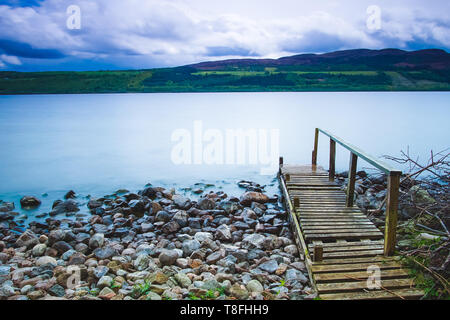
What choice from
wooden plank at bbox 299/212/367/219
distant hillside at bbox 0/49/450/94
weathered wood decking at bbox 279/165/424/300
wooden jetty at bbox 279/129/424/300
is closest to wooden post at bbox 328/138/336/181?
weathered wood decking at bbox 279/165/424/300

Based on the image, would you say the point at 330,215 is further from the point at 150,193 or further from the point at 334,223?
the point at 150,193

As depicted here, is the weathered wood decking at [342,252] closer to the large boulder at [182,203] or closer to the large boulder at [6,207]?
the large boulder at [182,203]

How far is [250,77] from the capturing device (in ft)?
296

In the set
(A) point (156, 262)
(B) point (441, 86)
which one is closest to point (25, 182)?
(A) point (156, 262)

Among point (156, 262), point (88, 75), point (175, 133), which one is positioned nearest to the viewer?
point (156, 262)

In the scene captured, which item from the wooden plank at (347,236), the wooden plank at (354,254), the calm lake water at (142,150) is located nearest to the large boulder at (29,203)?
the calm lake water at (142,150)

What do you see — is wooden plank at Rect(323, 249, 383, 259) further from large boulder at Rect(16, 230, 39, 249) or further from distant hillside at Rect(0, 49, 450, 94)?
distant hillside at Rect(0, 49, 450, 94)

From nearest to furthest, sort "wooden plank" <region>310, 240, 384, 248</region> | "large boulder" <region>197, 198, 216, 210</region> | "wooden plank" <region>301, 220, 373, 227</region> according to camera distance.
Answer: "wooden plank" <region>310, 240, 384, 248</region> → "wooden plank" <region>301, 220, 373, 227</region> → "large boulder" <region>197, 198, 216, 210</region>

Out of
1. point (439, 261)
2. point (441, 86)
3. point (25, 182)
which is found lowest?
point (25, 182)

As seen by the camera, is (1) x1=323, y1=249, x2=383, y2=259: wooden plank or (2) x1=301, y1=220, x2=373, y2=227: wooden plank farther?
(2) x1=301, y1=220, x2=373, y2=227: wooden plank

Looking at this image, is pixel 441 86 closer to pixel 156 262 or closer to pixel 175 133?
pixel 175 133

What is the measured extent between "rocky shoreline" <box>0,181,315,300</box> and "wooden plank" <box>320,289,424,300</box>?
497 mm

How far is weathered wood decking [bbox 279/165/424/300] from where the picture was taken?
14.5 ft
